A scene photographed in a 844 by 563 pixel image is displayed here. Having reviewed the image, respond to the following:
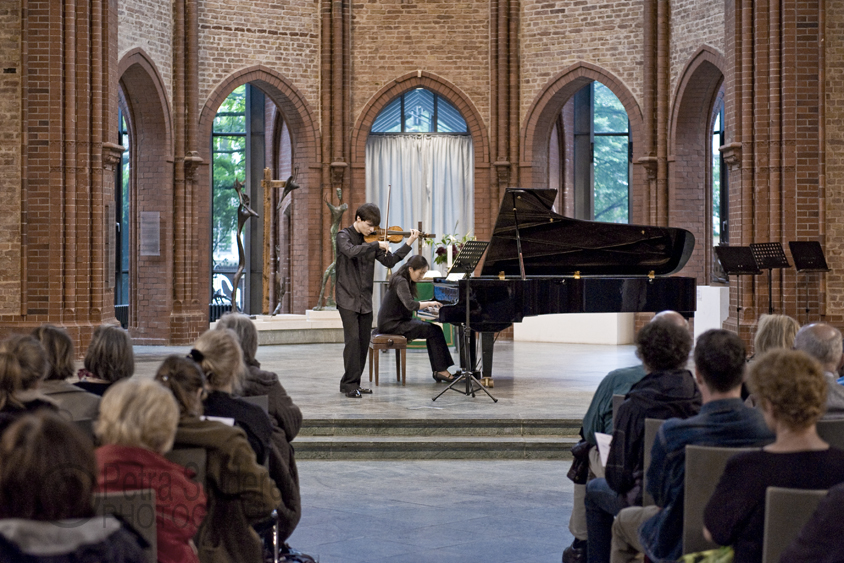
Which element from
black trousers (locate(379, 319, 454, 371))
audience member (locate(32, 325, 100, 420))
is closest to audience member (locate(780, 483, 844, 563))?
audience member (locate(32, 325, 100, 420))

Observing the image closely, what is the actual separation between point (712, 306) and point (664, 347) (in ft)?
31.1

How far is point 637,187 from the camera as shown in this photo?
1448 centimetres

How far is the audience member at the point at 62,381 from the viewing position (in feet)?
11.5

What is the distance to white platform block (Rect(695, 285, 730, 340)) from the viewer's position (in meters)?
12.3

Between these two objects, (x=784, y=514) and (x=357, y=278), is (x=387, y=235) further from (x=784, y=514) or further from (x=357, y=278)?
(x=784, y=514)

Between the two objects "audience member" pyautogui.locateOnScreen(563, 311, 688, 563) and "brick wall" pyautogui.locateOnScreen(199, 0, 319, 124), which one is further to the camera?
"brick wall" pyautogui.locateOnScreen(199, 0, 319, 124)

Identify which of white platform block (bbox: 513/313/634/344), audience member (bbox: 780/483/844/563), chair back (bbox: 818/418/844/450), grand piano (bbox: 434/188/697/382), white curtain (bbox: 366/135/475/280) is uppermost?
white curtain (bbox: 366/135/475/280)

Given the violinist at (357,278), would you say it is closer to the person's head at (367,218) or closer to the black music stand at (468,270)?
the person's head at (367,218)

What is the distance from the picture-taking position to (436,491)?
573 cm

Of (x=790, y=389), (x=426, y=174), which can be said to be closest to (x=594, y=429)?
(x=790, y=389)

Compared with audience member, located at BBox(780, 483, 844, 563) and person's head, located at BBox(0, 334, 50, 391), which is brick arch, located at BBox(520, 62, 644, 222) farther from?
audience member, located at BBox(780, 483, 844, 563)

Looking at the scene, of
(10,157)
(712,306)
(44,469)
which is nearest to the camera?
(44,469)

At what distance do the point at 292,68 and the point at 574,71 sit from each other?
14.2 ft

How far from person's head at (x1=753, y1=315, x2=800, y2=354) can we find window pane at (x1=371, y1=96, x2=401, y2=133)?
1234 centimetres
